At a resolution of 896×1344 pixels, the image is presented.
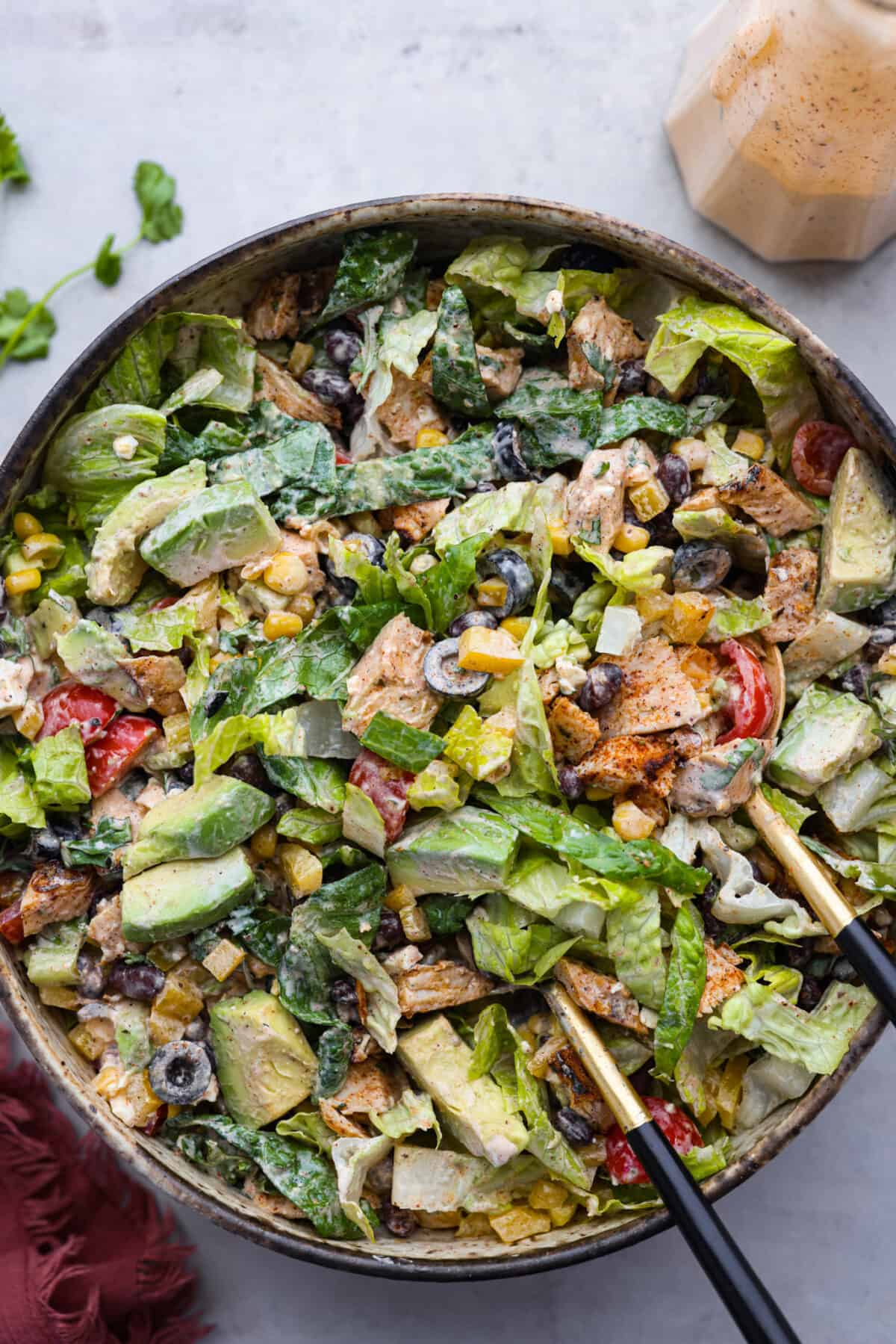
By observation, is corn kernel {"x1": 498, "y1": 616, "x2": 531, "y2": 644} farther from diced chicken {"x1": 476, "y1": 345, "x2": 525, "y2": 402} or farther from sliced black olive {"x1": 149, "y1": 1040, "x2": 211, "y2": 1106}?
sliced black olive {"x1": 149, "y1": 1040, "x2": 211, "y2": 1106}

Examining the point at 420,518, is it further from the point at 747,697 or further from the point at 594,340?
the point at 747,697

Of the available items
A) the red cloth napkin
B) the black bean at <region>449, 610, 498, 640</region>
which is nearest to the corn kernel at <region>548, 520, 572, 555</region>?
the black bean at <region>449, 610, 498, 640</region>

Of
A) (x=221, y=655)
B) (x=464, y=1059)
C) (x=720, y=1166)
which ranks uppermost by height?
(x=221, y=655)

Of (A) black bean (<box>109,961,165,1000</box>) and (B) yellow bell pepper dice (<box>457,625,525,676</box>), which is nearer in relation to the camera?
(B) yellow bell pepper dice (<box>457,625,525,676</box>)

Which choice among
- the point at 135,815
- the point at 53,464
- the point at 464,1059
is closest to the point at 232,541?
the point at 53,464

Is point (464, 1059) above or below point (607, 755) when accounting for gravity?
below

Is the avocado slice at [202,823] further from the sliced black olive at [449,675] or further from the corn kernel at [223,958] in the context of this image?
the sliced black olive at [449,675]

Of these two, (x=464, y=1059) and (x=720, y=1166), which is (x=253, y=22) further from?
(x=720, y=1166)

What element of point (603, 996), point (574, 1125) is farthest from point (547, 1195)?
point (603, 996)
